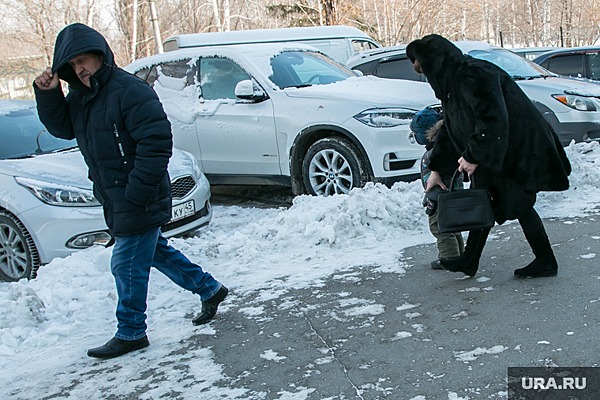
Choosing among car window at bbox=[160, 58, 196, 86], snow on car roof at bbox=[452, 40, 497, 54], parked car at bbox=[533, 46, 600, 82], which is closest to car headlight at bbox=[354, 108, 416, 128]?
car window at bbox=[160, 58, 196, 86]

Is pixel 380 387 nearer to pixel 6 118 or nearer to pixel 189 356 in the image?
pixel 189 356

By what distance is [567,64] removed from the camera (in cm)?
1309

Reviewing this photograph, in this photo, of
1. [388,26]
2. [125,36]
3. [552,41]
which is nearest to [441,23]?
[388,26]

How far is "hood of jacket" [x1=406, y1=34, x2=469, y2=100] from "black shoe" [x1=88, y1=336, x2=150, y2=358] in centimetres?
245

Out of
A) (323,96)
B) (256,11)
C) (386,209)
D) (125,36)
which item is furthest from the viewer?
(256,11)

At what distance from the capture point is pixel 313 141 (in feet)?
24.8

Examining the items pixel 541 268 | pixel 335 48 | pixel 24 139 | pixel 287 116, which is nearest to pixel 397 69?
pixel 287 116

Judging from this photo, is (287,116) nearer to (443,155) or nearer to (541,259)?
(443,155)

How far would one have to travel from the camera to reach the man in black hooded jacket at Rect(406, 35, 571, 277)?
13.0 ft

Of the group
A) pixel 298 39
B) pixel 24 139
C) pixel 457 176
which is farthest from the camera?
pixel 298 39

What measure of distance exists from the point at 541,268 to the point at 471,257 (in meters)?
0.46

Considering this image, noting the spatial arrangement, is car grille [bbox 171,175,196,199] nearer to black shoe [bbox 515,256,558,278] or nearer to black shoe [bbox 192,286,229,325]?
black shoe [bbox 192,286,229,325]

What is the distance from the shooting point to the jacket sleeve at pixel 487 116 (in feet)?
12.9

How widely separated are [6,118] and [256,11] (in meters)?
38.5
